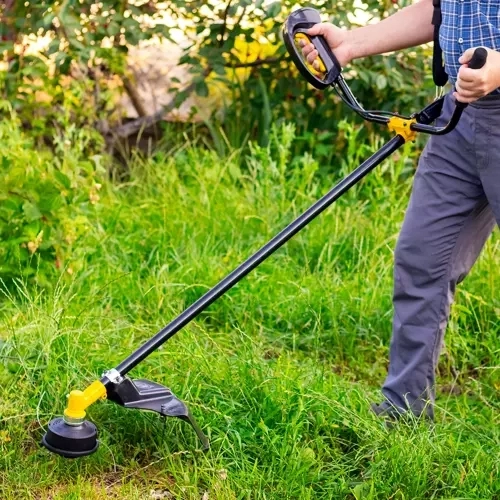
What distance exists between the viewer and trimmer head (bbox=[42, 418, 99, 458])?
260 centimetres

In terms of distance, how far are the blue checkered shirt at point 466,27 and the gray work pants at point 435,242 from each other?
6.8 inches

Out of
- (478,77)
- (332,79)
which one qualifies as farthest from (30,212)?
(478,77)

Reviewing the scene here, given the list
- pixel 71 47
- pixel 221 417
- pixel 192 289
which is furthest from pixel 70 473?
pixel 71 47

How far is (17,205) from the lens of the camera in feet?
12.1

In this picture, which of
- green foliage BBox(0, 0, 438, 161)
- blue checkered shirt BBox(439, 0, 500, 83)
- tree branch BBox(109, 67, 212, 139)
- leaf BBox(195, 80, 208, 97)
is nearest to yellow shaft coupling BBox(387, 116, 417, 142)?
blue checkered shirt BBox(439, 0, 500, 83)

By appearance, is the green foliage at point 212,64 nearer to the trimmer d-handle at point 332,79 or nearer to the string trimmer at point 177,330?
the trimmer d-handle at point 332,79

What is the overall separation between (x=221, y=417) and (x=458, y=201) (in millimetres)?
895

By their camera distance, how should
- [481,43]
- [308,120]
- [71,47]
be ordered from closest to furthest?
[481,43] → [71,47] → [308,120]

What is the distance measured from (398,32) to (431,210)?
1.68ft

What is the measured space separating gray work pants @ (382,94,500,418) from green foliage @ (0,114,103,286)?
121 centimetres

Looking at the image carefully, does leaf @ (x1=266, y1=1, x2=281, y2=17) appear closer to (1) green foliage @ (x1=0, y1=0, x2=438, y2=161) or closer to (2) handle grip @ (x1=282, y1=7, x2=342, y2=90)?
(1) green foliage @ (x1=0, y1=0, x2=438, y2=161)

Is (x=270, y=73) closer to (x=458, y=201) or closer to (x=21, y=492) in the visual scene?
(x=458, y=201)

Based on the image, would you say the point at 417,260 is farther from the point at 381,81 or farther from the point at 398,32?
the point at 381,81

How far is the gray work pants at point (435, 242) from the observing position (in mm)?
2869
